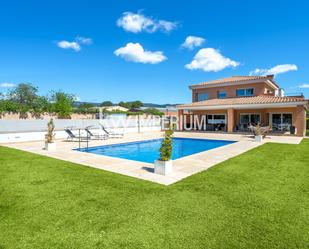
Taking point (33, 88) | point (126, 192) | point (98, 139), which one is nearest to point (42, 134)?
point (98, 139)

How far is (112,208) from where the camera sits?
4734 mm

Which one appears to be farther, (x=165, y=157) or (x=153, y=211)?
(x=165, y=157)

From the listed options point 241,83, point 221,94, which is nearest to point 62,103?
point 221,94

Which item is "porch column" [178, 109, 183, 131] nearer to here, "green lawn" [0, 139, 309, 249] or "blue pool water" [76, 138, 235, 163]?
"blue pool water" [76, 138, 235, 163]

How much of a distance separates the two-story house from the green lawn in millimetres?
16603

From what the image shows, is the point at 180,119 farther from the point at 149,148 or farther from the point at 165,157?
the point at 165,157

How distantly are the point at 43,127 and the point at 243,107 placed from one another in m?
20.8

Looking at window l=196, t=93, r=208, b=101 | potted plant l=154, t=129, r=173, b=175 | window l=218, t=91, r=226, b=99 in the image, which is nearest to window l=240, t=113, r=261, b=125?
window l=218, t=91, r=226, b=99

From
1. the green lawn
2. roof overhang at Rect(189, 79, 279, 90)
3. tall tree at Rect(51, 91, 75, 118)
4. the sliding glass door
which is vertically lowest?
the green lawn

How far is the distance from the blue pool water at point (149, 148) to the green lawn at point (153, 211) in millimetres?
6127

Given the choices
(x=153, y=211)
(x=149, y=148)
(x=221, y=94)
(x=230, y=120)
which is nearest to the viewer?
(x=153, y=211)

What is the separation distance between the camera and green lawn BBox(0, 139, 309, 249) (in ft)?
11.6

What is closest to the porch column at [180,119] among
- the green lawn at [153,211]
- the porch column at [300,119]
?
the porch column at [300,119]

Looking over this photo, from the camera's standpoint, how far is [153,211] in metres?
4.57
